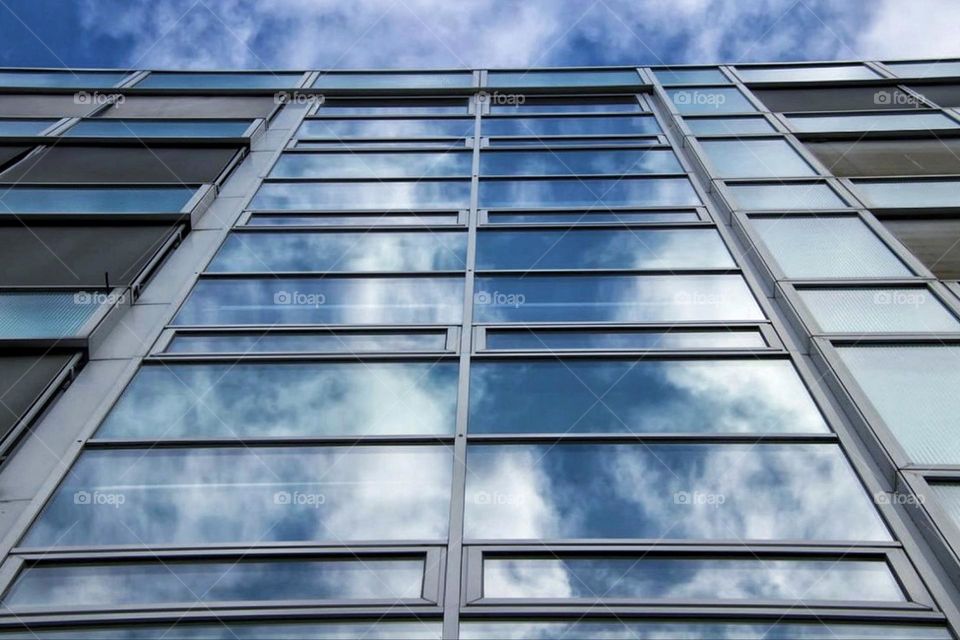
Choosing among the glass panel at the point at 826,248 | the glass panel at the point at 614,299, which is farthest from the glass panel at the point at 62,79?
the glass panel at the point at 826,248

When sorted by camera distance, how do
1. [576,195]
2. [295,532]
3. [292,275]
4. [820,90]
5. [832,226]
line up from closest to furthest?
[295,532] < [292,275] < [832,226] < [576,195] < [820,90]

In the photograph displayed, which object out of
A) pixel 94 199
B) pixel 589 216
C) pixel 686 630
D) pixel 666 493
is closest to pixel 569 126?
pixel 589 216

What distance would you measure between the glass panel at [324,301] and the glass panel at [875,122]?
8296 mm

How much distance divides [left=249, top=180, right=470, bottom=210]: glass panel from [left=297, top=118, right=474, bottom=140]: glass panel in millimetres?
2492

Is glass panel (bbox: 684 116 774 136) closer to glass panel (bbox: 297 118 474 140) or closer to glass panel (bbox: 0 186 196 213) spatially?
glass panel (bbox: 297 118 474 140)

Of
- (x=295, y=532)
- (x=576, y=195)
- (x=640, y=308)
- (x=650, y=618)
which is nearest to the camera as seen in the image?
(x=650, y=618)

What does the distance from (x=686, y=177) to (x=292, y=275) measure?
234 inches

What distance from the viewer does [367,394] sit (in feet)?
26.6

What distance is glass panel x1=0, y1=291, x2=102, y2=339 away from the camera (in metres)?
8.80

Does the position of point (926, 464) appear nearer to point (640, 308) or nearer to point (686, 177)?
point (640, 308)

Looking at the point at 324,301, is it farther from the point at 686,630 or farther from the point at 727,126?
the point at 727,126

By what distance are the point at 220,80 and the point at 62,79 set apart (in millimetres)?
3147

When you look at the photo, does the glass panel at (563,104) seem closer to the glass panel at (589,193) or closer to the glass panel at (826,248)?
the glass panel at (589,193)

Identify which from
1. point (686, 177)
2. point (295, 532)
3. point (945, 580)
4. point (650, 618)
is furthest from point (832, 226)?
point (295, 532)
